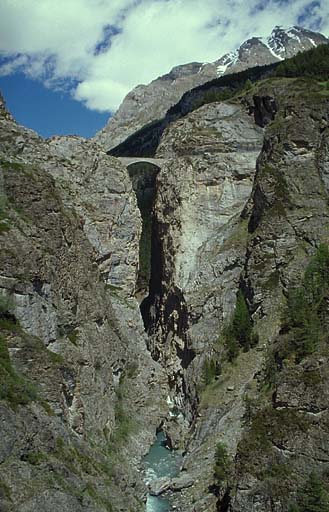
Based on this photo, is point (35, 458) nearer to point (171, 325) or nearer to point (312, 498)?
point (312, 498)

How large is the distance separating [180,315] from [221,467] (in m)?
35.3

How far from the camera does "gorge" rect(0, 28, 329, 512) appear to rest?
4031cm

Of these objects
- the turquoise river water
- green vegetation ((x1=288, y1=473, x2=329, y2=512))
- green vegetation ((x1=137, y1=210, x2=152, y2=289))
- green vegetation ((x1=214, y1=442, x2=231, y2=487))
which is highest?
green vegetation ((x1=137, y1=210, x2=152, y2=289))

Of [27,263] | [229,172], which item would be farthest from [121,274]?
[27,263]

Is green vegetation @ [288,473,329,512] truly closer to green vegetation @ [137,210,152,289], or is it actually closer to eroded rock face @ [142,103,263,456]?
eroded rock face @ [142,103,263,456]

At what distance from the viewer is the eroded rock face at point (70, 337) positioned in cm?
3503

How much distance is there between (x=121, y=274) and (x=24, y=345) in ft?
119

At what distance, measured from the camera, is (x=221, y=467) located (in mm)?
47031

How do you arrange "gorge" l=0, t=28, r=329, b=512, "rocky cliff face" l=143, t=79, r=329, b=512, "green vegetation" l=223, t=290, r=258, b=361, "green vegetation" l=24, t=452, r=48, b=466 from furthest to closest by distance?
"green vegetation" l=223, t=290, r=258, b=361
"rocky cliff face" l=143, t=79, r=329, b=512
"gorge" l=0, t=28, r=329, b=512
"green vegetation" l=24, t=452, r=48, b=466

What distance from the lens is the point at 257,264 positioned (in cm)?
7238

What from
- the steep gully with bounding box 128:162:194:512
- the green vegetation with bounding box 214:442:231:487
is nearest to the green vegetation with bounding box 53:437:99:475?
the steep gully with bounding box 128:162:194:512

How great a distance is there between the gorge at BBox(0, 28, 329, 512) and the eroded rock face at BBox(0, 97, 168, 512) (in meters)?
0.18

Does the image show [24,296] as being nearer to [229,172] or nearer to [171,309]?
[171,309]

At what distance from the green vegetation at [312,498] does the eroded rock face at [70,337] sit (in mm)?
11456
